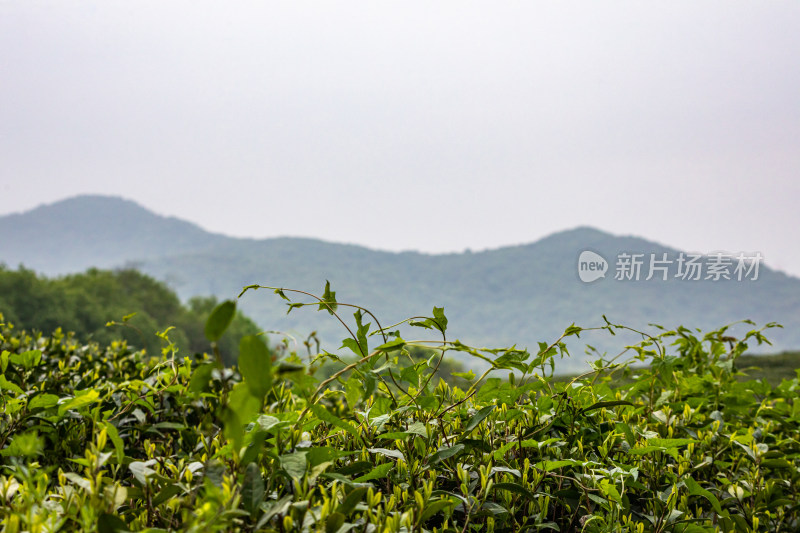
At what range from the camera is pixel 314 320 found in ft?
482

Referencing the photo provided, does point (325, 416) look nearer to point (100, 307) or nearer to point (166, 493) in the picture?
point (166, 493)

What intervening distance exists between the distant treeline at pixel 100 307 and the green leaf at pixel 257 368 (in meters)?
17.2

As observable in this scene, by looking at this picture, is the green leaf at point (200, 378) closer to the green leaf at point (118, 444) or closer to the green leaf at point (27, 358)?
the green leaf at point (118, 444)

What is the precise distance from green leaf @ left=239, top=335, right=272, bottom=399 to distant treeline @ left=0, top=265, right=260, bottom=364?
17.2 m

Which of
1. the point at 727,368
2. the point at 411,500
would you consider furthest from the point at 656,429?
the point at 411,500

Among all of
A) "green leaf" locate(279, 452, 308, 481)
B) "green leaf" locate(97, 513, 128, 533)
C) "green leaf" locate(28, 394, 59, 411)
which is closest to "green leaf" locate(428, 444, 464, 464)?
"green leaf" locate(279, 452, 308, 481)

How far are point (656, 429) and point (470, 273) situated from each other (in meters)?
169

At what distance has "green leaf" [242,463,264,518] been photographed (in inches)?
32.6

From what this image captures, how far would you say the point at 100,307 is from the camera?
93.7 feet

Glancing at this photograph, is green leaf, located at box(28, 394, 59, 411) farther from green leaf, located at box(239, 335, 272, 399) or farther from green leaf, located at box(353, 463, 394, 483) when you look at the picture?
green leaf, located at box(239, 335, 272, 399)

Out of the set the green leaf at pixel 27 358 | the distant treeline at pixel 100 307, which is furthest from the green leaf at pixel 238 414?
the distant treeline at pixel 100 307

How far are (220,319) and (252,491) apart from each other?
1.01 feet

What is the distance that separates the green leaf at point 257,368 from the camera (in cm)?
70

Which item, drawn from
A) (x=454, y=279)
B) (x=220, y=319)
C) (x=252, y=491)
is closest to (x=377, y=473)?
(x=252, y=491)
